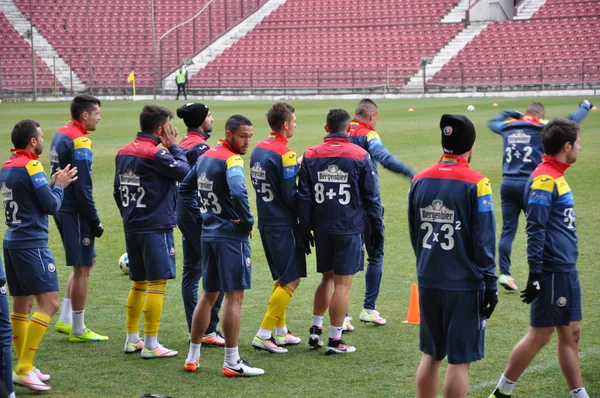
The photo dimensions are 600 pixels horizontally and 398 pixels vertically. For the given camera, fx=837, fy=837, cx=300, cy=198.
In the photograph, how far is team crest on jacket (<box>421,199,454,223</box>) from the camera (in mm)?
4992

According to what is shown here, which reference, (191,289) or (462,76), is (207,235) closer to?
(191,289)

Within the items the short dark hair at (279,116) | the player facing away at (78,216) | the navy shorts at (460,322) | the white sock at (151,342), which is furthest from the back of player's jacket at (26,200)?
→ the navy shorts at (460,322)

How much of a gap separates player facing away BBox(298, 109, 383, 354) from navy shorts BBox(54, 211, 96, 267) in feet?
6.57

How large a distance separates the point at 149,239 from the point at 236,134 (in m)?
1.19

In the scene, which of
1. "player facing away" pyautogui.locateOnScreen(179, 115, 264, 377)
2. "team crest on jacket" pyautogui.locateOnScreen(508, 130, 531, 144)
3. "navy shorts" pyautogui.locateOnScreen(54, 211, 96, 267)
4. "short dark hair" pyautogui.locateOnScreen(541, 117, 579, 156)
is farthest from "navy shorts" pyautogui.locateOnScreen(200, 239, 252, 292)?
"team crest on jacket" pyautogui.locateOnScreen(508, 130, 531, 144)

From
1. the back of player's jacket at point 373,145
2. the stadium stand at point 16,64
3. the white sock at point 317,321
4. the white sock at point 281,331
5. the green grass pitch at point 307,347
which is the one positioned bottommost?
the green grass pitch at point 307,347

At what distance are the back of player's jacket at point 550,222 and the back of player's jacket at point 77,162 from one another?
3851 millimetres

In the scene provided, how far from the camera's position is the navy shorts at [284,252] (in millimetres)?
7094

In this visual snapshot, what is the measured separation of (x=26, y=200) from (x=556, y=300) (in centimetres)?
394

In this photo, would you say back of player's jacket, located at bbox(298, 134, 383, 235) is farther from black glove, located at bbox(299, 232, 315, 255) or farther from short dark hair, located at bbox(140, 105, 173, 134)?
short dark hair, located at bbox(140, 105, 173, 134)

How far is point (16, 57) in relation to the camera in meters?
47.4

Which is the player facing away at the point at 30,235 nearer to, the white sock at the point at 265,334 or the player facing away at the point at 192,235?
the player facing away at the point at 192,235

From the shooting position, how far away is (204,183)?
21.8 feet

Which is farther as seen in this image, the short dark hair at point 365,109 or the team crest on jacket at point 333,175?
the short dark hair at point 365,109
